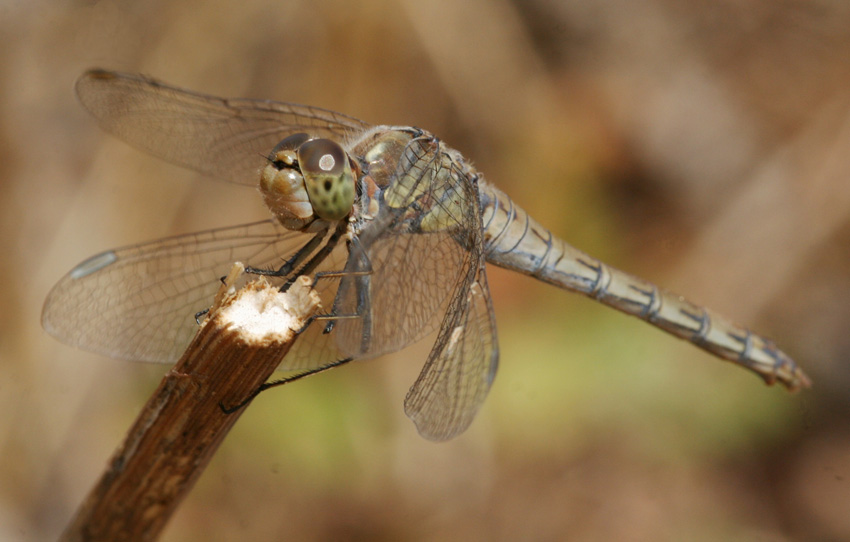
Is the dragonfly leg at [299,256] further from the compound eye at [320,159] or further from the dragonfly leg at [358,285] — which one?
the compound eye at [320,159]

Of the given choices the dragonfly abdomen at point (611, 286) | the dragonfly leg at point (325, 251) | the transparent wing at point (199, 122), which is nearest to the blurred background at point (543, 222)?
the dragonfly abdomen at point (611, 286)

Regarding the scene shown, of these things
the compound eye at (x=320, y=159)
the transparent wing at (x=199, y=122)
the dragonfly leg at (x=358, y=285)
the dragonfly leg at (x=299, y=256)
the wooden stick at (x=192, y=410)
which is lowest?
the wooden stick at (x=192, y=410)

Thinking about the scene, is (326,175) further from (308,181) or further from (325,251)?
(325,251)

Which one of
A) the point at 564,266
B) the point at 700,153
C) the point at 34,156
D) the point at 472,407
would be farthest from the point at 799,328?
the point at 34,156

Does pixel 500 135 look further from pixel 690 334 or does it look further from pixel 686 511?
pixel 686 511

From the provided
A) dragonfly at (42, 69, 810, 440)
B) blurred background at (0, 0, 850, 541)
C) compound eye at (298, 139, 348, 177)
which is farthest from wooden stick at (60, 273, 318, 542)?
blurred background at (0, 0, 850, 541)

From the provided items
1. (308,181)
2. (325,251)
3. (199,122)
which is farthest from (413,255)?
(199,122)
